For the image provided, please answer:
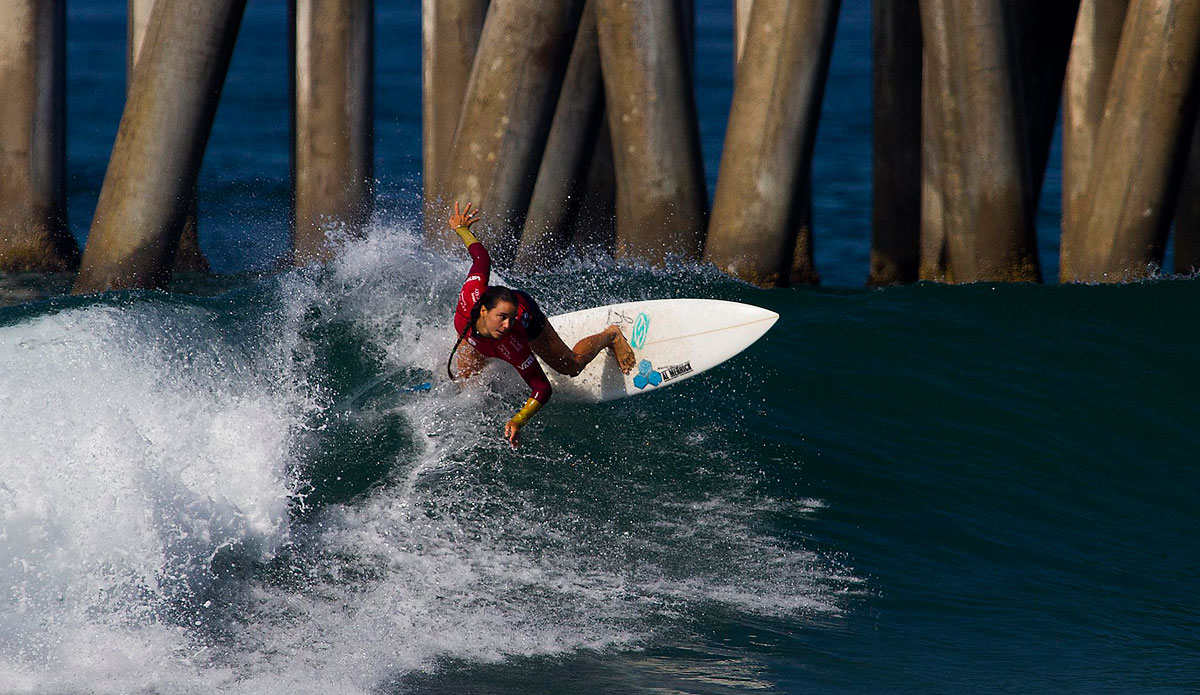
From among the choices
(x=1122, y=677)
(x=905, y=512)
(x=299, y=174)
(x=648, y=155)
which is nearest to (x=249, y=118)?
(x=299, y=174)

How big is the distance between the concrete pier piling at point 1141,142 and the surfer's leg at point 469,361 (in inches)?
202

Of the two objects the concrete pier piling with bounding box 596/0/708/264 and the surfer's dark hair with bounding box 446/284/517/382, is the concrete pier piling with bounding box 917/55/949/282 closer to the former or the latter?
the concrete pier piling with bounding box 596/0/708/264

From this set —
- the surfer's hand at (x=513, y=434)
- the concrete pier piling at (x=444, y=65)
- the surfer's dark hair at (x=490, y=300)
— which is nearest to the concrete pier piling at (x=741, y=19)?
the concrete pier piling at (x=444, y=65)

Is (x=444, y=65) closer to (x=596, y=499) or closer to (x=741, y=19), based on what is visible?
(x=741, y=19)

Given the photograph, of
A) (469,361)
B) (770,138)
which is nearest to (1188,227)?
(770,138)

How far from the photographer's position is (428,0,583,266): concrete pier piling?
9750 millimetres

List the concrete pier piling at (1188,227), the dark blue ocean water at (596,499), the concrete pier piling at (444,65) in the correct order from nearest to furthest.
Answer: the dark blue ocean water at (596,499) → the concrete pier piling at (444,65) → the concrete pier piling at (1188,227)

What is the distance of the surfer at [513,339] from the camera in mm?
7133

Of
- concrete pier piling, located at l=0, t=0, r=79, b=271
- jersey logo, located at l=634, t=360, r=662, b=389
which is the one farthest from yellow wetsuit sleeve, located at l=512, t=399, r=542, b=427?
concrete pier piling, located at l=0, t=0, r=79, b=271

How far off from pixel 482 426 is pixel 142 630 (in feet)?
9.42

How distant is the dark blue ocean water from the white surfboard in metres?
0.20

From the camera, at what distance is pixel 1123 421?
9.00 metres

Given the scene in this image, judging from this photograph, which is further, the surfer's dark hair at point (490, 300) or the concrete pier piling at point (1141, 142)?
the concrete pier piling at point (1141, 142)

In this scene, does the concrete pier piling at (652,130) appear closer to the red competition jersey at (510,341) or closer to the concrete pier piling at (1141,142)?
the red competition jersey at (510,341)
